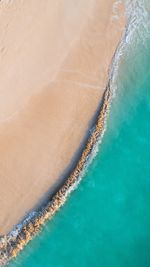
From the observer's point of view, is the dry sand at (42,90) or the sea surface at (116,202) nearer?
the dry sand at (42,90)

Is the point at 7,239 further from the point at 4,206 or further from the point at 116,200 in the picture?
the point at 116,200

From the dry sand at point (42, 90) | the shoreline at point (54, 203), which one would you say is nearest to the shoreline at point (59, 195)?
the shoreline at point (54, 203)

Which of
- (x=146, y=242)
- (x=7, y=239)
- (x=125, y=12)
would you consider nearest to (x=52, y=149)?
(x=7, y=239)

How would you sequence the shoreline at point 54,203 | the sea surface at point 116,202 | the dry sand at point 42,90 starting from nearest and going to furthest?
1. the shoreline at point 54,203
2. the dry sand at point 42,90
3. the sea surface at point 116,202

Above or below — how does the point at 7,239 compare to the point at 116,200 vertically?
below

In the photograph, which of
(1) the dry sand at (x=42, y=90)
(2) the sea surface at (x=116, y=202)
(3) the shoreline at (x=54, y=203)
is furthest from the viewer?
(2) the sea surface at (x=116, y=202)

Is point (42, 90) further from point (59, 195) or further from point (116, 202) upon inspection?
point (116, 202)

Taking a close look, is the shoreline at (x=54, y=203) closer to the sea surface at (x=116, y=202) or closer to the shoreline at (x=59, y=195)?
the shoreline at (x=59, y=195)

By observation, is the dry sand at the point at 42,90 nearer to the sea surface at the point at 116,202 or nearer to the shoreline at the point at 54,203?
the shoreline at the point at 54,203
